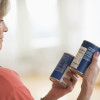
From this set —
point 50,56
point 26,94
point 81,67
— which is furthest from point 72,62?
point 50,56

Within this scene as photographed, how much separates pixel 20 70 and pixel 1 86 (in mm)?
3614

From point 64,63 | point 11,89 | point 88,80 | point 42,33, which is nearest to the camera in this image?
point 11,89

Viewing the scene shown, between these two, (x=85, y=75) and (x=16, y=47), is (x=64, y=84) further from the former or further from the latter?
(x=16, y=47)

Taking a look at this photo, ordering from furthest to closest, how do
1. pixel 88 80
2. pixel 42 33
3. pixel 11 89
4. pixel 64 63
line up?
pixel 42 33 < pixel 64 63 < pixel 88 80 < pixel 11 89

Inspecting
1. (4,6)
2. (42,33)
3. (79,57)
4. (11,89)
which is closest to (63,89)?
(79,57)

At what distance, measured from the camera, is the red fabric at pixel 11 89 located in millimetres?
818

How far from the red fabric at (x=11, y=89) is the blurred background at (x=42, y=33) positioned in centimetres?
307

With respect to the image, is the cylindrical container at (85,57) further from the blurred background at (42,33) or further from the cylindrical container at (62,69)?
the blurred background at (42,33)

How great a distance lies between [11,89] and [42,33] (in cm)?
349

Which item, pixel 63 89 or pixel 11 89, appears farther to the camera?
pixel 63 89

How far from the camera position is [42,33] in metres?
4.29

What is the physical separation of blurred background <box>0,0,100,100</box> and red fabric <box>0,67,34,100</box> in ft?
10.1

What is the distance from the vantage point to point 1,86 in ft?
2.74

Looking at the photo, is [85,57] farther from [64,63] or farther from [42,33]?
[42,33]
